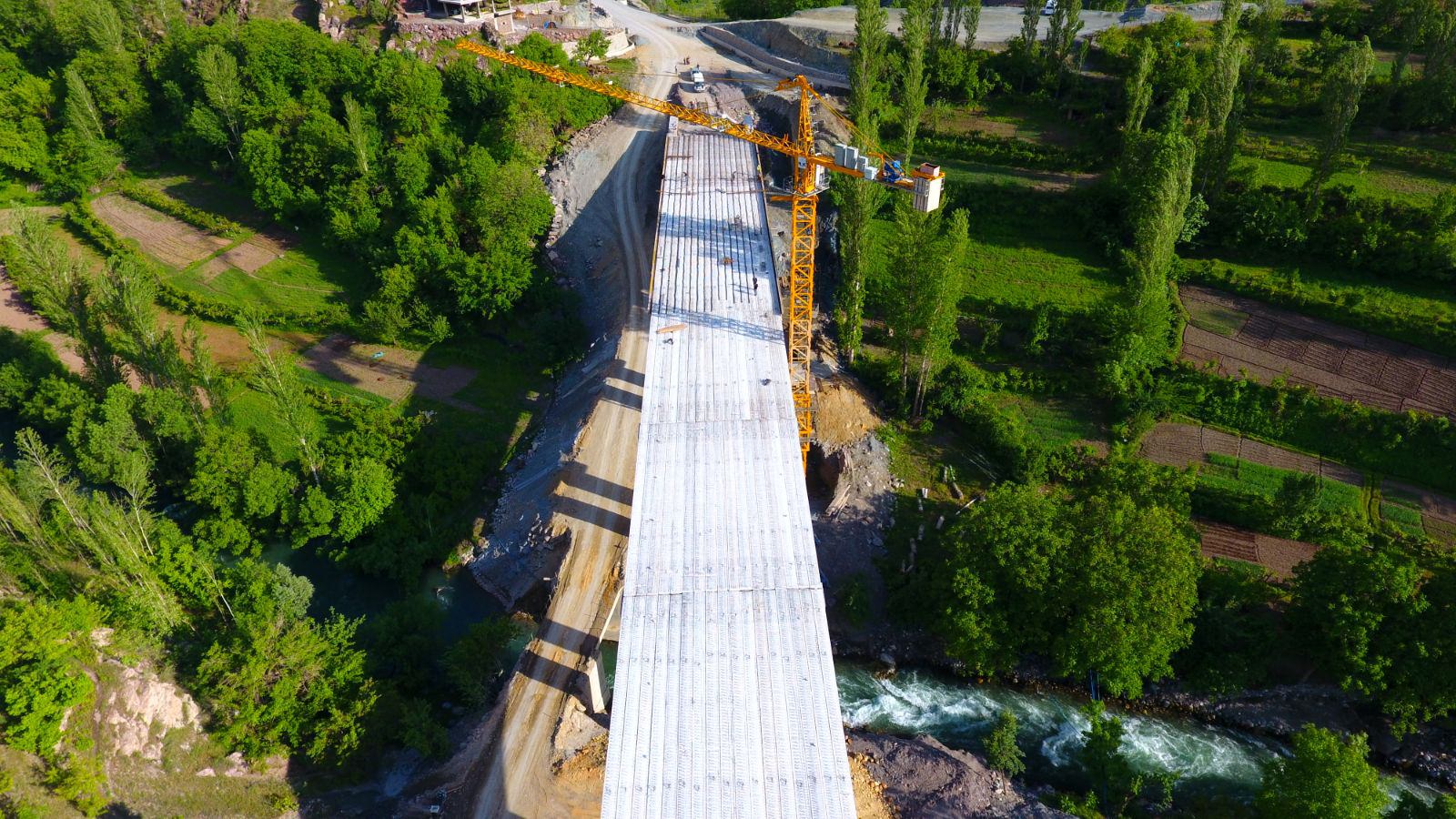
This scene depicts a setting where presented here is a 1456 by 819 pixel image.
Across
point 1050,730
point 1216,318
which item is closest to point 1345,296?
point 1216,318

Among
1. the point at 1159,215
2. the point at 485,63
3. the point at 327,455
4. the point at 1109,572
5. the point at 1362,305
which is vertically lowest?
the point at 327,455

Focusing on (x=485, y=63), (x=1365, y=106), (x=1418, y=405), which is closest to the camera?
(x=1418, y=405)

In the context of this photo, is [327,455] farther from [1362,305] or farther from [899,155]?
[1362,305]

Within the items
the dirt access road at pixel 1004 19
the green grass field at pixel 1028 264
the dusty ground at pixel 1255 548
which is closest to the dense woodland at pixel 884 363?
the green grass field at pixel 1028 264

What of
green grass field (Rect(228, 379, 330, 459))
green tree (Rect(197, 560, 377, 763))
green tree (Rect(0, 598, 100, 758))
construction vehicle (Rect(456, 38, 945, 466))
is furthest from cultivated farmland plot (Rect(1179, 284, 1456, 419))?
green tree (Rect(0, 598, 100, 758))

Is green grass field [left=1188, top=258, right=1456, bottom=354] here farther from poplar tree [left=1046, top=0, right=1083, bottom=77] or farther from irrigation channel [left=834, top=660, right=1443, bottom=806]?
irrigation channel [left=834, top=660, right=1443, bottom=806]

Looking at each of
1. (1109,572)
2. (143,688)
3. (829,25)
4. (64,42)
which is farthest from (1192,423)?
(64,42)

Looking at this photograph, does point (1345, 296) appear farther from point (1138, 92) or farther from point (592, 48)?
point (592, 48)
